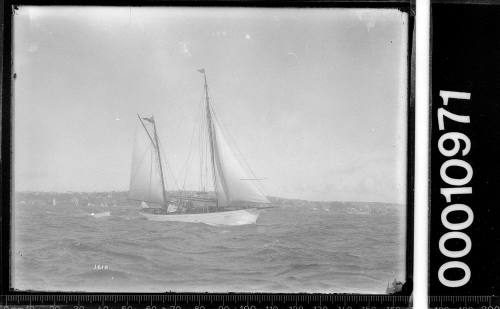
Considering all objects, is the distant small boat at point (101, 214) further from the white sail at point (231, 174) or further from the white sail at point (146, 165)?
the white sail at point (231, 174)

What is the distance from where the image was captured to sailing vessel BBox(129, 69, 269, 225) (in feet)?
4.05

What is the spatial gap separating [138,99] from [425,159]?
0.73 meters

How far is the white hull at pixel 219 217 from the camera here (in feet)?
4.11

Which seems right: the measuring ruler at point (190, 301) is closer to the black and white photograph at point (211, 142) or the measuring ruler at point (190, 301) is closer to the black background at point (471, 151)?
the black and white photograph at point (211, 142)

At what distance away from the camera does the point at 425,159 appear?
2.45 ft

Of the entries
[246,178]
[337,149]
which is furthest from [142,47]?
[337,149]

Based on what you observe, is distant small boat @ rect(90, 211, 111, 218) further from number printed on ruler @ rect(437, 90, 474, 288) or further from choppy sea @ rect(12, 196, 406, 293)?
number printed on ruler @ rect(437, 90, 474, 288)

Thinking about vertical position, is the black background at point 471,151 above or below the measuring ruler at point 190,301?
above

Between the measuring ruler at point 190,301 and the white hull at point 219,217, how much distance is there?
0.17 metres

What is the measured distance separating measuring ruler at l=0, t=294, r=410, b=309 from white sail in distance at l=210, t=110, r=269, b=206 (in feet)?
0.76

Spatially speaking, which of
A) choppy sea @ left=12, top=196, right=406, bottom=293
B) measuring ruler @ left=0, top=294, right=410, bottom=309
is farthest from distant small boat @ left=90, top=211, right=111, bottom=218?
measuring ruler @ left=0, top=294, right=410, bottom=309

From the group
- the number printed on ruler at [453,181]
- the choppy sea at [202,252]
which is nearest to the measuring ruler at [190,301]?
the choppy sea at [202,252]

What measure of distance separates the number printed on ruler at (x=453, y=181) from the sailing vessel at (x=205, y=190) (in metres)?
0.43

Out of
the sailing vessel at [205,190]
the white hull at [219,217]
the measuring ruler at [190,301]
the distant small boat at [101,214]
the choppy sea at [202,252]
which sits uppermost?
the sailing vessel at [205,190]
